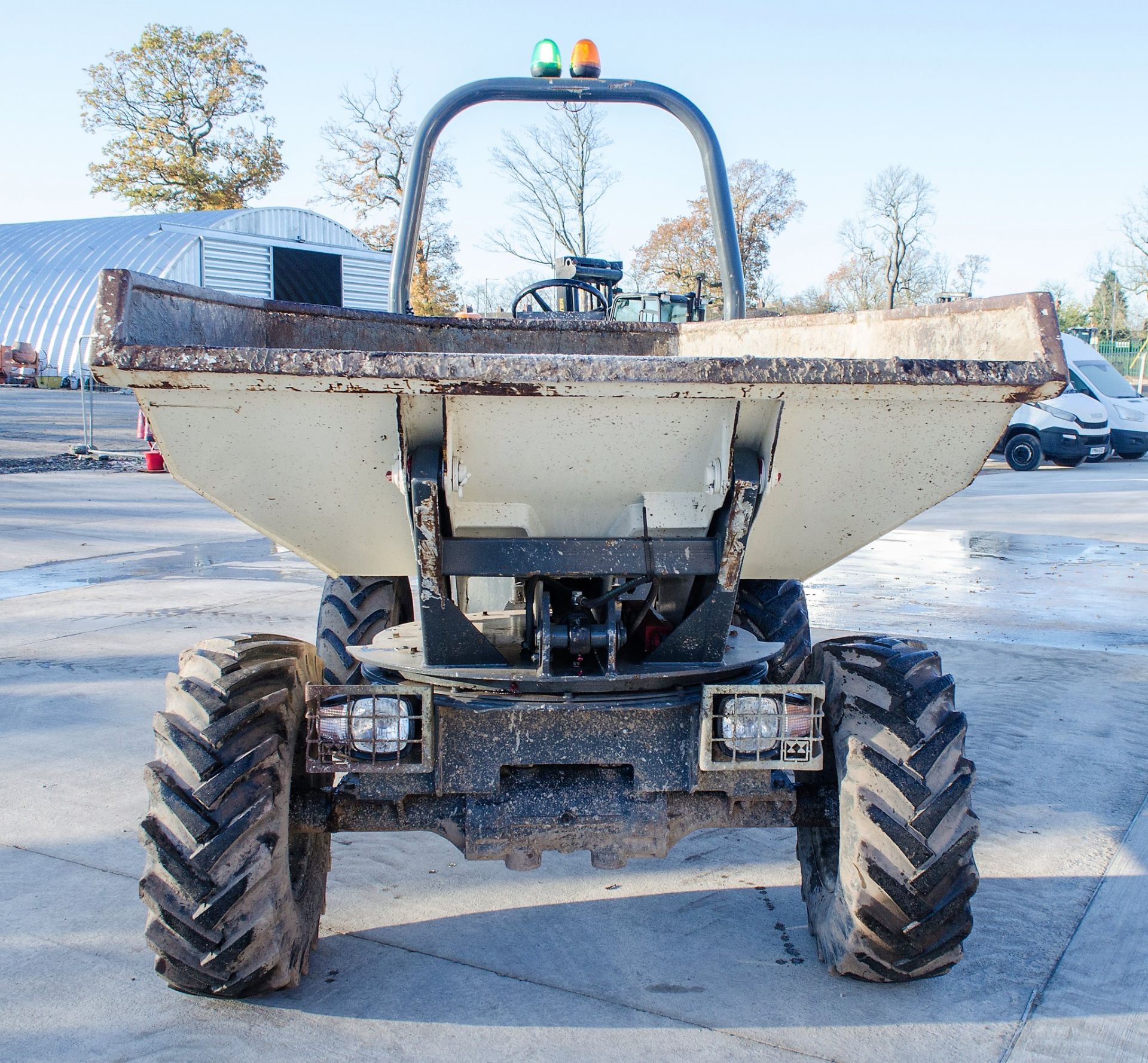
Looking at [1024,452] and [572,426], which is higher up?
[572,426]

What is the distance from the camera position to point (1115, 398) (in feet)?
58.1

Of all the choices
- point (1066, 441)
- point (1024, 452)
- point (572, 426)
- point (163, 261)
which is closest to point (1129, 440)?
point (1066, 441)

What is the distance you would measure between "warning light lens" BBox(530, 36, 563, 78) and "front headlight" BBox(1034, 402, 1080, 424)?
45.9 feet

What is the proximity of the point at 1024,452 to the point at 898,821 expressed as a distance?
1536 centimetres

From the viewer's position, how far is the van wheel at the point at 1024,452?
16.5 metres

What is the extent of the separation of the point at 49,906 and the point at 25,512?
26.8 feet

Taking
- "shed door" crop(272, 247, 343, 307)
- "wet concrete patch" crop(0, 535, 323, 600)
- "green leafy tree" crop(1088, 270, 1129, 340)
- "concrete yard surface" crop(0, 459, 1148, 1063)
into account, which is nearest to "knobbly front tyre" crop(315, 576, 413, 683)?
"concrete yard surface" crop(0, 459, 1148, 1063)

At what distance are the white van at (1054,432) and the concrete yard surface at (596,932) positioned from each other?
1160 centimetres

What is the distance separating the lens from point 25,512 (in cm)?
1025

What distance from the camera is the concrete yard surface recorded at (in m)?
2.47

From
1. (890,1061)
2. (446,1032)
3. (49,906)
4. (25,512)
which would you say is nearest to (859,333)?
(890,1061)

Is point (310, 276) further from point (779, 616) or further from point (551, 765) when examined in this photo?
point (551, 765)

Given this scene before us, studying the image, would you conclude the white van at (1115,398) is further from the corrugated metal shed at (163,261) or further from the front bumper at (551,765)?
the corrugated metal shed at (163,261)

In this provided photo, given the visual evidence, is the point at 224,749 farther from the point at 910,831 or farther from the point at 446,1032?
the point at 910,831
